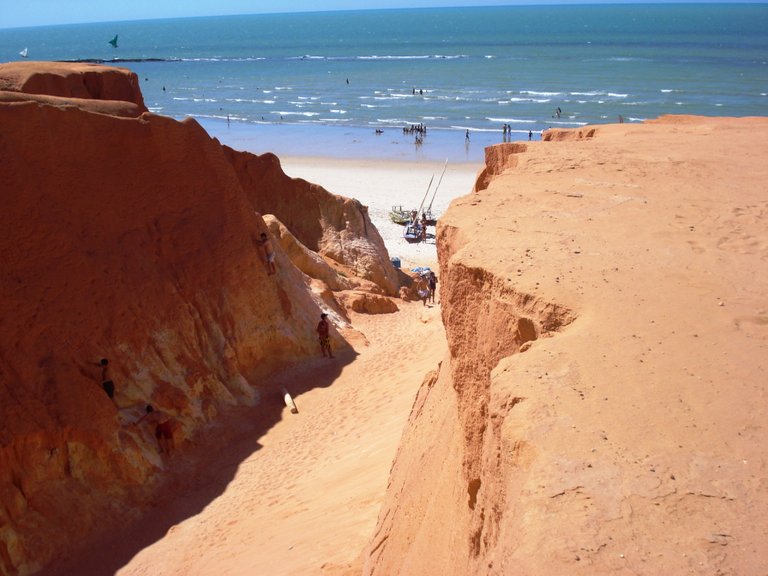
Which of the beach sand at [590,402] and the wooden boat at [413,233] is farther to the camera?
the wooden boat at [413,233]

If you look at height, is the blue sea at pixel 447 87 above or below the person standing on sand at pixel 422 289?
above

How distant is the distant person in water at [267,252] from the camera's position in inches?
563

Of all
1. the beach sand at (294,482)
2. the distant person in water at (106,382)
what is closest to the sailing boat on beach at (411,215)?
the beach sand at (294,482)

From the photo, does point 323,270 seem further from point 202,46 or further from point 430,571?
point 202,46

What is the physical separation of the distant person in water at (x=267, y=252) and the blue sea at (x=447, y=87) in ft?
95.2

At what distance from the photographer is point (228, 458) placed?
11.3 metres

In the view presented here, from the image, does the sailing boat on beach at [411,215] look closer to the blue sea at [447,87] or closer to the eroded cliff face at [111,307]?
the blue sea at [447,87]

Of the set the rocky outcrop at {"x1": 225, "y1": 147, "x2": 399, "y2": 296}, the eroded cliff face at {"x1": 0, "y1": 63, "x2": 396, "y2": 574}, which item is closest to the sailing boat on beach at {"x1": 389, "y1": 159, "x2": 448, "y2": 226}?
the rocky outcrop at {"x1": 225, "y1": 147, "x2": 399, "y2": 296}

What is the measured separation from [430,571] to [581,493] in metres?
2.79

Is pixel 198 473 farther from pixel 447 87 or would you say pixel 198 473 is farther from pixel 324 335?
pixel 447 87

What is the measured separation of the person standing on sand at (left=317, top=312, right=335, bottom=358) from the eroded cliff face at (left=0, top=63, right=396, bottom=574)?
242 mm

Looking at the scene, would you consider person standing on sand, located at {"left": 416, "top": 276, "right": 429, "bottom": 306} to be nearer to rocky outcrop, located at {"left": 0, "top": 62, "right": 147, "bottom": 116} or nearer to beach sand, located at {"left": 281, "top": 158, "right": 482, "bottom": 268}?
beach sand, located at {"left": 281, "top": 158, "right": 482, "bottom": 268}

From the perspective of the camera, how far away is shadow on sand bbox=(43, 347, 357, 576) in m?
9.09

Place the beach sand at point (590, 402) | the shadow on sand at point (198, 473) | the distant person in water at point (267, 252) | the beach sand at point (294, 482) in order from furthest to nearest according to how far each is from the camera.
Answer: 1. the distant person in water at point (267, 252)
2. the shadow on sand at point (198, 473)
3. the beach sand at point (294, 482)
4. the beach sand at point (590, 402)
